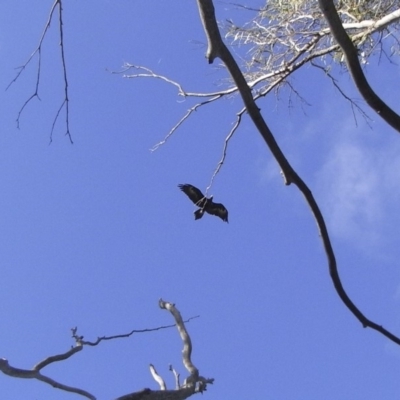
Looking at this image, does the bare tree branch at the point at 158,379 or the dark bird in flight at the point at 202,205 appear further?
the bare tree branch at the point at 158,379

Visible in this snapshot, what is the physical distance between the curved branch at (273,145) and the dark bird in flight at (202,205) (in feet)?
4.04

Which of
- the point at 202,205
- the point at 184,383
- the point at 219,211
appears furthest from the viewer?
the point at 184,383

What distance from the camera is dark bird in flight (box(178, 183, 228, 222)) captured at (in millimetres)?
3262

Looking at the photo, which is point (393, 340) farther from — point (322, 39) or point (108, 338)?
point (322, 39)

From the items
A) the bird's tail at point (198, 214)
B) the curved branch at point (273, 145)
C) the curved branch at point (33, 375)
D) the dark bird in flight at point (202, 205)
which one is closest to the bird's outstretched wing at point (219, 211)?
the dark bird in flight at point (202, 205)

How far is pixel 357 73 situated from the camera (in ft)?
5.77

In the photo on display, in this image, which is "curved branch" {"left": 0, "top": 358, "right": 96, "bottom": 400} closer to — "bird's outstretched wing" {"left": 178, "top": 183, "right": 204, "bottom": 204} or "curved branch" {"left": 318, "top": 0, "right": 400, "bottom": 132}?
"bird's outstretched wing" {"left": 178, "top": 183, "right": 204, "bottom": 204}

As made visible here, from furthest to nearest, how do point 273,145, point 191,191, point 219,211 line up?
point 191,191 → point 219,211 → point 273,145

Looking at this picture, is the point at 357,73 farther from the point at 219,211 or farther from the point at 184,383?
the point at 184,383

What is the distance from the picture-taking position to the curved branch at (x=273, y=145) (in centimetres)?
171

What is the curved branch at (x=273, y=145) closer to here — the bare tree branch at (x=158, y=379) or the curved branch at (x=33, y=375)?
the curved branch at (x=33, y=375)

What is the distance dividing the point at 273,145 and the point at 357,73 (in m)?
0.29

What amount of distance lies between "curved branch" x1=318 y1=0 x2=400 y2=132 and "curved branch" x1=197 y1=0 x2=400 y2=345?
272 mm

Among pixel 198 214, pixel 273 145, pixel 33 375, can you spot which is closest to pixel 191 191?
pixel 198 214
